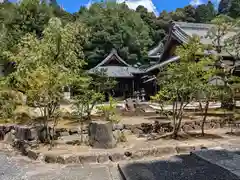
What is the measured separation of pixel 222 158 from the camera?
201 inches

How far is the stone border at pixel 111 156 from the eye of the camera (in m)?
5.59

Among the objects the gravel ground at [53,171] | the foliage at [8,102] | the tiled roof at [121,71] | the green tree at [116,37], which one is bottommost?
the gravel ground at [53,171]

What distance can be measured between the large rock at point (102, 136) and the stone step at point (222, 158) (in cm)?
194

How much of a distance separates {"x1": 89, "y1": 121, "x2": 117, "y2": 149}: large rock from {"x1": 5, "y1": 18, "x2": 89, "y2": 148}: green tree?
133cm

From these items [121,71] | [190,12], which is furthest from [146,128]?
[190,12]

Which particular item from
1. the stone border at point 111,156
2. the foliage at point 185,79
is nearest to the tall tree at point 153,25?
the foliage at point 185,79

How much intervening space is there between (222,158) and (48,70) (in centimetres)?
460

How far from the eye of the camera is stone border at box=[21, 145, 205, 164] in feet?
18.4

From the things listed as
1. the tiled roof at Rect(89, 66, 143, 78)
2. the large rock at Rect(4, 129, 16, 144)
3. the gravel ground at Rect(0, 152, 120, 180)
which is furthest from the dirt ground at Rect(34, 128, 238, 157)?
the tiled roof at Rect(89, 66, 143, 78)

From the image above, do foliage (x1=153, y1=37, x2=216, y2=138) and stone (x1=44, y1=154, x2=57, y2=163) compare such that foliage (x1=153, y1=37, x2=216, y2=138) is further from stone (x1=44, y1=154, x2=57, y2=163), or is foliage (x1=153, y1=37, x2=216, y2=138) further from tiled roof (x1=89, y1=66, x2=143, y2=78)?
tiled roof (x1=89, y1=66, x2=143, y2=78)

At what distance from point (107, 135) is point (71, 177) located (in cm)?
184

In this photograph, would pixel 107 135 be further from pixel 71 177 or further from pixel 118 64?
→ pixel 118 64

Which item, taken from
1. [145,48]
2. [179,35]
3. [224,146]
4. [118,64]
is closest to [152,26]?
[145,48]

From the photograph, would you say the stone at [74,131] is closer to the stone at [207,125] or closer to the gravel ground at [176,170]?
the gravel ground at [176,170]
